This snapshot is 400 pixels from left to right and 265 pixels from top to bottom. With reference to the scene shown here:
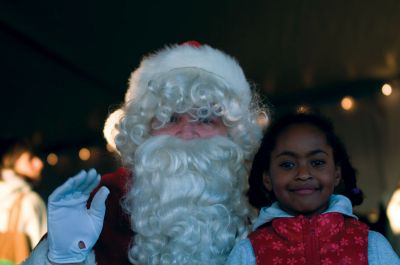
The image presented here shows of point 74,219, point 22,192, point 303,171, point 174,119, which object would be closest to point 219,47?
point 22,192

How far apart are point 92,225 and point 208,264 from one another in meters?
0.47

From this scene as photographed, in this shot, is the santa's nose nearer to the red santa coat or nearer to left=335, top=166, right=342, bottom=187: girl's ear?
the red santa coat

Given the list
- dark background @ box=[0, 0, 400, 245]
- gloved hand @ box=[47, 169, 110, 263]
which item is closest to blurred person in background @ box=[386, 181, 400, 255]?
dark background @ box=[0, 0, 400, 245]

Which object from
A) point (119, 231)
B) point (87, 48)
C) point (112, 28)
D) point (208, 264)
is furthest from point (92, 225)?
point (87, 48)

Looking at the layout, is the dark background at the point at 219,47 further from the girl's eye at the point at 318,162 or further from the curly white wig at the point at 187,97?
the girl's eye at the point at 318,162

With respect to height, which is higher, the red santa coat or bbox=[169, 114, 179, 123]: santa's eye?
bbox=[169, 114, 179, 123]: santa's eye

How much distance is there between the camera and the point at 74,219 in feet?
7.09

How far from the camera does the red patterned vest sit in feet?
6.95

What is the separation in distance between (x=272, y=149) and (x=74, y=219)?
76 cm

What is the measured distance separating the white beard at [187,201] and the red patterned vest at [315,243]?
25cm

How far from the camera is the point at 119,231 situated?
2498 mm

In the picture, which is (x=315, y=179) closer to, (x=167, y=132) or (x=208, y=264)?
(x=208, y=264)

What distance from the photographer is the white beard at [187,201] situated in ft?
7.86

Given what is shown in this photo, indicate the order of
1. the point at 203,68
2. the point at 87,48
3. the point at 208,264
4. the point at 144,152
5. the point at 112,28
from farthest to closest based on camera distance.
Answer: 1. the point at 87,48
2. the point at 112,28
3. the point at 203,68
4. the point at 144,152
5. the point at 208,264
